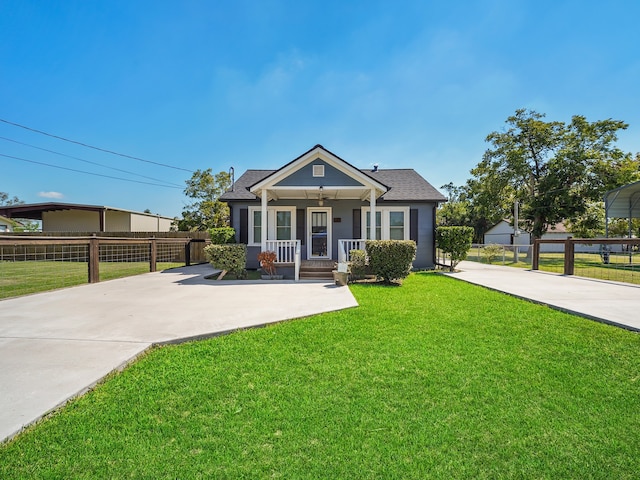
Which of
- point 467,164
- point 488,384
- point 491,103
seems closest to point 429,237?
point 491,103

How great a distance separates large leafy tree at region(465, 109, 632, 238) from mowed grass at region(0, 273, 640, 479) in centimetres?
2172

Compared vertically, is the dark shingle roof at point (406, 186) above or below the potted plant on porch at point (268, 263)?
above

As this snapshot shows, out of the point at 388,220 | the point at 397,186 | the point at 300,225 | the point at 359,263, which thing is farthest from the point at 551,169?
the point at 359,263

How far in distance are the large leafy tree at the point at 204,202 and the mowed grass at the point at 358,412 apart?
1972 cm

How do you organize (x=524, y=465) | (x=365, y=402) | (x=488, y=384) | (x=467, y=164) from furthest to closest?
(x=467, y=164) < (x=488, y=384) < (x=365, y=402) < (x=524, y=465)

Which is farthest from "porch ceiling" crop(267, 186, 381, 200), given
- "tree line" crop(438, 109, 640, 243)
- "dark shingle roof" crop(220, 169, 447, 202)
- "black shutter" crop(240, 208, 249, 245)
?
"tree line" crop(438, 109, 640, 243)

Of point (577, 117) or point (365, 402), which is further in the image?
point (577, 117)

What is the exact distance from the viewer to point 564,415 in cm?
228

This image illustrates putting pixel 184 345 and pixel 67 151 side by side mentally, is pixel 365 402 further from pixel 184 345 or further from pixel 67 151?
pixel 67 151

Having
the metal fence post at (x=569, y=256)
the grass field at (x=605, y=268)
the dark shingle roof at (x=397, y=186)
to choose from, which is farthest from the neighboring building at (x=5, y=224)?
the metal fence post at (x=569, y=256)

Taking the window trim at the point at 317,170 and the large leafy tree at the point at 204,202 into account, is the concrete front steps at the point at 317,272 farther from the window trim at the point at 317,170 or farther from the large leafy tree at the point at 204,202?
the large leafy tree at the point at 204,202

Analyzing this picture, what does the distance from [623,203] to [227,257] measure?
2174 cm

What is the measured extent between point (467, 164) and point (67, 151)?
105 feet

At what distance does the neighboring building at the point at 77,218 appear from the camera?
19.8 metres
